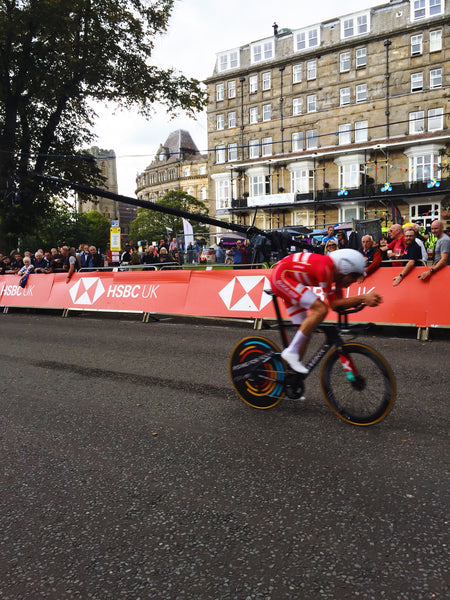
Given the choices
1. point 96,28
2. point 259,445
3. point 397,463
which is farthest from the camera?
point 96,28

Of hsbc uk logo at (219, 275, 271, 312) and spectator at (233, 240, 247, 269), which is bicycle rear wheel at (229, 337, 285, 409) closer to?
hsbc uk logo at (219, 275, 271, 312)

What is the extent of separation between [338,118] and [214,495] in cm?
4980

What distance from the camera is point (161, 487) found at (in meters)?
3.34

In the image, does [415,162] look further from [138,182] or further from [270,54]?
[138,182]

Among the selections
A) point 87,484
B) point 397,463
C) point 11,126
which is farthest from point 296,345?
point 11,126

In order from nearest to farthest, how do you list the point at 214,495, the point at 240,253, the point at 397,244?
the point at 214,495, the point at 397,244, the point at 240,253

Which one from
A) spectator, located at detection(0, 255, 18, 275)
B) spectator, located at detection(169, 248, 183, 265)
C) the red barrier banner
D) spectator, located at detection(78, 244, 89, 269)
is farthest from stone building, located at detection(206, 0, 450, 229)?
the red barrier banner

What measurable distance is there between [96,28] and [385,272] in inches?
704

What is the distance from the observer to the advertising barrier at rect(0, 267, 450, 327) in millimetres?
8844

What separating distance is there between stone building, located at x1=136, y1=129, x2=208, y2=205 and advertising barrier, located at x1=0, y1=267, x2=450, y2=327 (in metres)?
91.8

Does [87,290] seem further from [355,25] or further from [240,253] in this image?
[355,25]

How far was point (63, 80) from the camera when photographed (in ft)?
69.0

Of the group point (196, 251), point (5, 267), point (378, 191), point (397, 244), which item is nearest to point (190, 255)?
point (196, 251)

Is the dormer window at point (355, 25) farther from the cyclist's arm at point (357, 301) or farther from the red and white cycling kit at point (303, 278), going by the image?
the cyclist's arm at point (357, 301)
